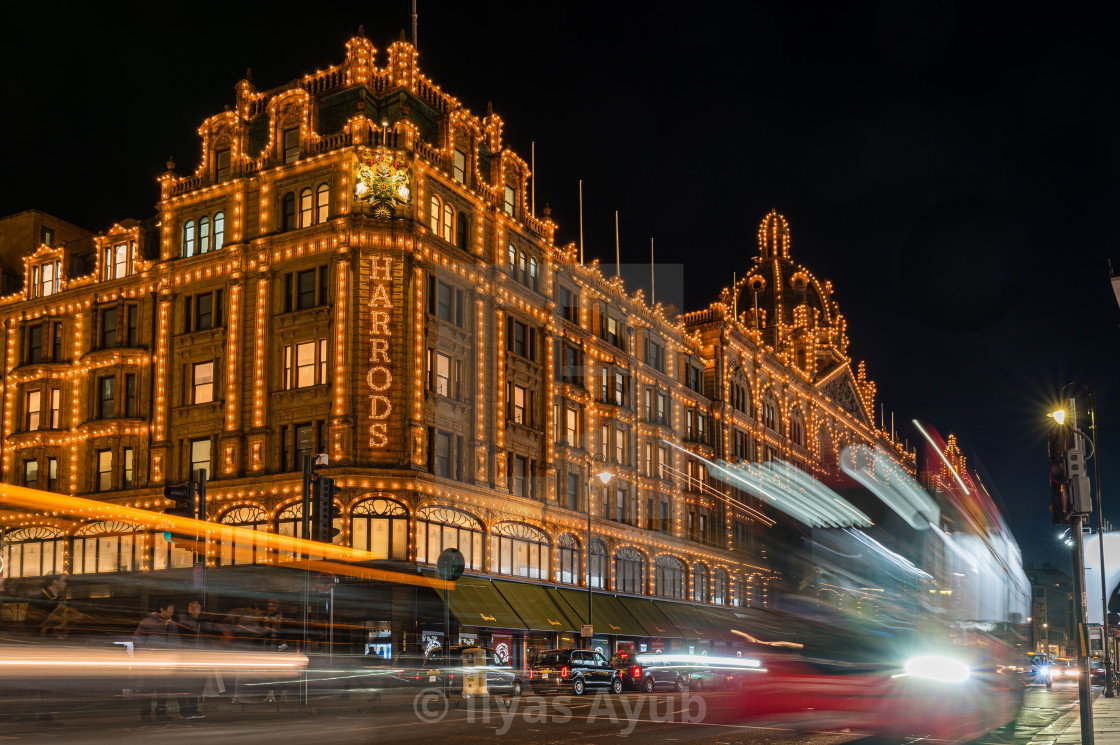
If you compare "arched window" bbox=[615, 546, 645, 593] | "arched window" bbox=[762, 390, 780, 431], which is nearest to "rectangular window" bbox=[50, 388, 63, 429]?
"arched window" bbox=[615, 546, 645, 593]

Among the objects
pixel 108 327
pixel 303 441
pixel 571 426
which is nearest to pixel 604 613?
pixel 571 426

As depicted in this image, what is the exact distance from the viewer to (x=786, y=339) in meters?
96.2

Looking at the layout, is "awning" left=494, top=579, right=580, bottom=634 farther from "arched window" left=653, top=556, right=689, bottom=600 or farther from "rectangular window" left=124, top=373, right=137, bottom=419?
"rectangular window" left=124, top=373, right=137, bottom=419

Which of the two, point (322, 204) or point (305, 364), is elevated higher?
point (322, 204)

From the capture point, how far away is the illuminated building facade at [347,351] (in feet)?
149

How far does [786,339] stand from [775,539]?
22.7 meters

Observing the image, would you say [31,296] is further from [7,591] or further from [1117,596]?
[1117,596]

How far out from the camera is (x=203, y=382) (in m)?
49.3

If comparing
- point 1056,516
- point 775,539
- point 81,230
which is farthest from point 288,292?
A: point 775,539

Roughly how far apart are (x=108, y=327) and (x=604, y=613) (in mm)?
27765

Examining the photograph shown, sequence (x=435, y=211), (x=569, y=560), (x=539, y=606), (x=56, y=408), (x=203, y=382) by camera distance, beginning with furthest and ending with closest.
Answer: (x=569, y=560)
(x=56, y=408)
(x=539, y=606)
(x=203, y=382)
(x=435, y=211)

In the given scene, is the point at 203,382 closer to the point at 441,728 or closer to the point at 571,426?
the point at 571,426

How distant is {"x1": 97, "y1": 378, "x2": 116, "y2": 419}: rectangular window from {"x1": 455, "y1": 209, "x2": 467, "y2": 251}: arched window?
1773cm

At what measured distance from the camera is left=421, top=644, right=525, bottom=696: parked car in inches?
1229
